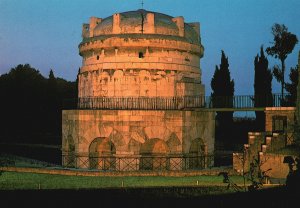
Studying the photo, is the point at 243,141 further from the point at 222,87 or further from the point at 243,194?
the point at 243,194

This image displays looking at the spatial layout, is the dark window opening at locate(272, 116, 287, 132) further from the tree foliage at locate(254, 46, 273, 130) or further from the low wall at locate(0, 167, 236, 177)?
the tree foliage at locate(254, 46, 273, 130)

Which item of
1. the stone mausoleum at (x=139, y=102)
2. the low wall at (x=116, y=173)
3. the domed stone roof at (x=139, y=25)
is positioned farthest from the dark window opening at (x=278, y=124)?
the domed stone roof at (x=139, y=25)

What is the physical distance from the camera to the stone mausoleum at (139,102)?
2480cm

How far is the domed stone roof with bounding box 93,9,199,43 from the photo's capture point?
88.6 ft

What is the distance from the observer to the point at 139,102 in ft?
85.6

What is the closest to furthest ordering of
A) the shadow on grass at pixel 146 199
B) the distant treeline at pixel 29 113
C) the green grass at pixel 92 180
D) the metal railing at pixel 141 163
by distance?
the shadow on grass at pixel 146 199, the green grass at pixel 92 180, the metal railing at pixel 141 163, the distant treeline at pixel 29 113

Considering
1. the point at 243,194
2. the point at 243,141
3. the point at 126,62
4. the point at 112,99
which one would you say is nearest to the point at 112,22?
the point at 126,62

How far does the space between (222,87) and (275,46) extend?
21.8 feet

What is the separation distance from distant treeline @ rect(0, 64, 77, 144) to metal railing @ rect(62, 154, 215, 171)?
46.2ft

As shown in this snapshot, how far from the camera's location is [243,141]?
121 ft

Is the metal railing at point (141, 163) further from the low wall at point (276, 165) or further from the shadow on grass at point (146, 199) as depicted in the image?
the shadow on grass at point (146, 199)

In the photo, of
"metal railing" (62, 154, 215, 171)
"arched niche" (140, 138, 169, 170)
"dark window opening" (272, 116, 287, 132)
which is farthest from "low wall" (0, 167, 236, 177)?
"dark window opening" (272, 116, 287, 132)

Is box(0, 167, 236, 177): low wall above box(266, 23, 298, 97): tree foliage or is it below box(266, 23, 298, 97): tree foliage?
below

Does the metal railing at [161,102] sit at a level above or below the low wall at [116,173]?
above
